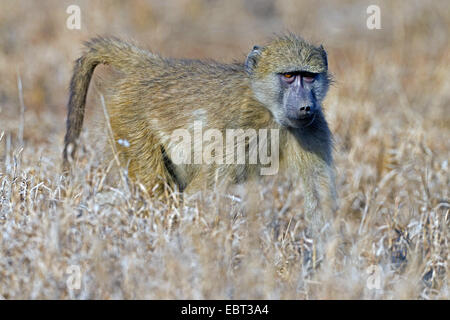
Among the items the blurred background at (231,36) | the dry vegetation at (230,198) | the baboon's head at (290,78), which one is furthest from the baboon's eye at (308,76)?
the blurred background at (231,36)

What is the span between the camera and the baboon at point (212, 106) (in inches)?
136

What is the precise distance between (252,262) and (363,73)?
3.79 meters

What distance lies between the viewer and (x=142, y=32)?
812 cm

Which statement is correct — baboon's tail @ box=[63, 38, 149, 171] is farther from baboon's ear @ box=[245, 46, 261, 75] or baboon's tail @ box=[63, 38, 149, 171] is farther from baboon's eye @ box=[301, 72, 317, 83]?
baboon's eye @ box=[301, 72, 317, 83]

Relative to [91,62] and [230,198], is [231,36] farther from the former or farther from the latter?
[230,198]

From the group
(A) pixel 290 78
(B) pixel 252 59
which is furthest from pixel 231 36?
(A) pixel 290 78

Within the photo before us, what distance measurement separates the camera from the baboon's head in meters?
3.35

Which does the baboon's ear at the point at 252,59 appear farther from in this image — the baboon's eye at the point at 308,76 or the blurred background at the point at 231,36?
the blurred background at the point at 231,36

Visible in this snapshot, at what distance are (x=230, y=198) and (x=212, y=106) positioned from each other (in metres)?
0.57

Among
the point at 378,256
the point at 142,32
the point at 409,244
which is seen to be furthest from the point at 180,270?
the point at 142,32

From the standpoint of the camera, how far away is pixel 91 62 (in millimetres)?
4078

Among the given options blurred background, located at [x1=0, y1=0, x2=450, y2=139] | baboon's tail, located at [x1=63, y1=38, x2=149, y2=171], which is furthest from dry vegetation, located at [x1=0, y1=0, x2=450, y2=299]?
baboon's tail, located at [x1=63, y1=38, x2=149, y2=171]

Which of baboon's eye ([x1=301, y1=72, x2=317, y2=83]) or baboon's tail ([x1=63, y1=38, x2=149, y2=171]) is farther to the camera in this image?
baboon's tail ([x1=63, y1=38, x2=149, y2=171])

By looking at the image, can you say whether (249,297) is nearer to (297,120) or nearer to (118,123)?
(297,120)
